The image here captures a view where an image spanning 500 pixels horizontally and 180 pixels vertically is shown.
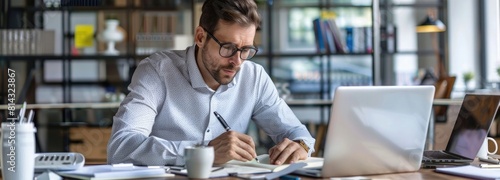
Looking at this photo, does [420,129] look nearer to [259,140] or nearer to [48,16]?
[259,140]

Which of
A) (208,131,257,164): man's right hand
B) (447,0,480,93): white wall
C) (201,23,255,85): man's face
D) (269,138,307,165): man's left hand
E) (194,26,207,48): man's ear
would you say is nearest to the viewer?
(208,131,257,164): man's right hand

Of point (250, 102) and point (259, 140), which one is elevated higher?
point (250, 102)

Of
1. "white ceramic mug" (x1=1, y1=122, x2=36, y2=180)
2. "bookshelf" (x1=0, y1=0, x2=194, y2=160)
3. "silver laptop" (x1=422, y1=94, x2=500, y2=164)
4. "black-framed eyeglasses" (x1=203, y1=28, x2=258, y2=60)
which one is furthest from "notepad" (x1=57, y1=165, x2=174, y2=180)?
"bookshelf" (x1=0, y1=0, x2=194, y2=160)

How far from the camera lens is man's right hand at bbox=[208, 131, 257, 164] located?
2.09 meters

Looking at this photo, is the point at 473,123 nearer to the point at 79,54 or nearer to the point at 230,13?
the point at 230,13

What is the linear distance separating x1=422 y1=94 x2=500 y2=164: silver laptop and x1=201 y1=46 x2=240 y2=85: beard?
0.67 metres

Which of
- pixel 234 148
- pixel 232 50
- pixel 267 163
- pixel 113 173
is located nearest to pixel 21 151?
pixel 113 173

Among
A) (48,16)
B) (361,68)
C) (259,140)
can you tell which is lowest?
(259,140)

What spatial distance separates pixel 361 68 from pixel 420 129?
21.8 feet

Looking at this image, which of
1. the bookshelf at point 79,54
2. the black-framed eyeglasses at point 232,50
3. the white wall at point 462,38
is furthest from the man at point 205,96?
the white wall at point 462,38

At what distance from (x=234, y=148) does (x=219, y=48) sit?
1.82 ft

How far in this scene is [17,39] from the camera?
7.34m

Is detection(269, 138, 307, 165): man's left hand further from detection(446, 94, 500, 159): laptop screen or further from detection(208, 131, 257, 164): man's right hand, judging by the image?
detection(446, 94, 500, 159): laptop screen

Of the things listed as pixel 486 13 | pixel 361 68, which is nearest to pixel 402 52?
pixel 361 68
